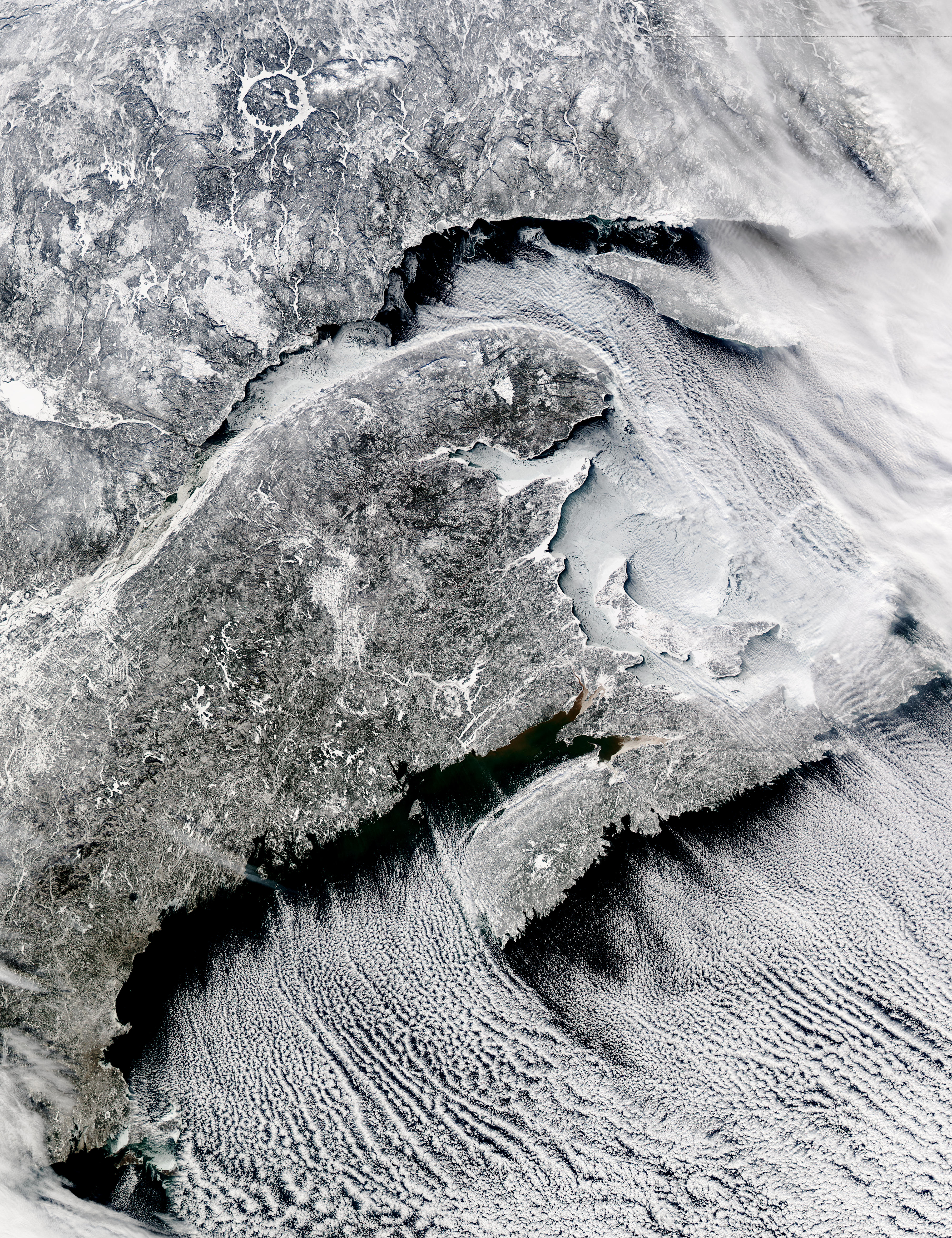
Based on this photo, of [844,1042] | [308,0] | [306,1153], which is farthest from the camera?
[308,0]

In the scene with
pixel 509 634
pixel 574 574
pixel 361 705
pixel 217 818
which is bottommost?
→ pixel 217 818

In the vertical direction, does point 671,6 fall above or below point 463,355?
above

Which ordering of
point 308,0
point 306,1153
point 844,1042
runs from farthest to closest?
point 308,0, point 306,1153, point 844,1042

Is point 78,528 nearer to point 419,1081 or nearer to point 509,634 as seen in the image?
point 509,634

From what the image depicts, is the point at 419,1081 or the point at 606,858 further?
the point at 606,858

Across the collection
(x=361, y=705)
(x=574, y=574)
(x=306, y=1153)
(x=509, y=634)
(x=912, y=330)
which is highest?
(x=912, y=330)

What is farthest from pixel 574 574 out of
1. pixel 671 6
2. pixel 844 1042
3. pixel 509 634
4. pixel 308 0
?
pixel 308 0

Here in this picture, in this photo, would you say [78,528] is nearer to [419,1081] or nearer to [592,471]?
[592,471]

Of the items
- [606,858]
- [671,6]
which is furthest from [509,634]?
[671,6]

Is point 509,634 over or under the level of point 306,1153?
over
